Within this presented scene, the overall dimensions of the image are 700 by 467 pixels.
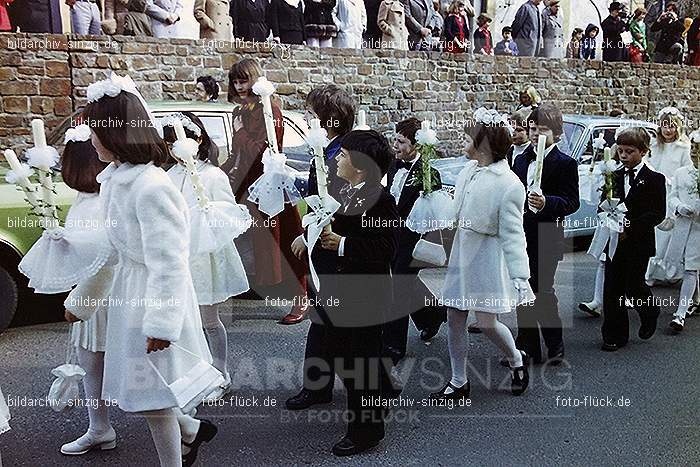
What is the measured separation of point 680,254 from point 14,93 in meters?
8.28

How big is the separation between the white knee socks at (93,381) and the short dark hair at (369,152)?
1628 millimetres

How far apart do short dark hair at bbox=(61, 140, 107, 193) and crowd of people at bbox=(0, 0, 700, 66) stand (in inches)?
274

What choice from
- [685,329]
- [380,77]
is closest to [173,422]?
[685,329]

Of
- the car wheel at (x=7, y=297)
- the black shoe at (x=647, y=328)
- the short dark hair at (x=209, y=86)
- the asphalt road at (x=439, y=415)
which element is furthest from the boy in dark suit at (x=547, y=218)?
the short dark hair at (x=209, y=86)

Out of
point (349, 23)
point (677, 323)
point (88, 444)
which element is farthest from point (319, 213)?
point (349, 23)

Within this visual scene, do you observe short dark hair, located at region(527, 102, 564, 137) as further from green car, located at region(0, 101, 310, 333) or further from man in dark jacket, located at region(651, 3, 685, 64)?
man in dark jacket, located at region(651, 3, 685, 64)

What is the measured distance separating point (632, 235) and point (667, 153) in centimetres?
196

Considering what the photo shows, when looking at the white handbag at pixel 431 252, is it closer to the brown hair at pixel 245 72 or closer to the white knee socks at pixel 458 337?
the white knee socks at pixel 458 337

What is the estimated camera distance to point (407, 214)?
5.37m

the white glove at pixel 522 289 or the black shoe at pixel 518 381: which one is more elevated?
the white glove at pixel 522 289

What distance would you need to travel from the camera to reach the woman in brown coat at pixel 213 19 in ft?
38.8

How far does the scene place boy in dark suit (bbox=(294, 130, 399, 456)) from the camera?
403 cm

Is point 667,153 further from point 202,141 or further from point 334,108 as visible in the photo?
point 202,141

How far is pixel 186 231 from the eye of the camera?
3.32m
